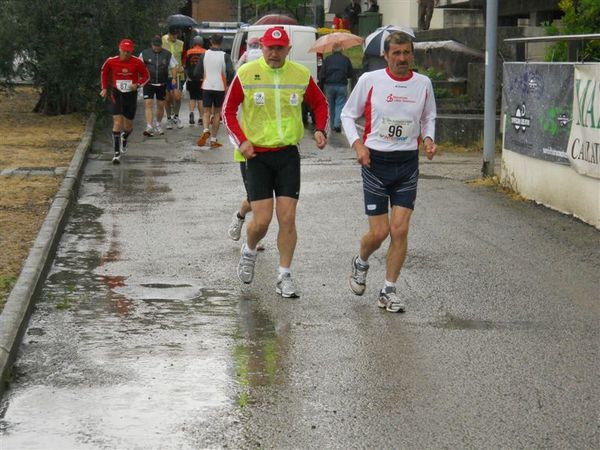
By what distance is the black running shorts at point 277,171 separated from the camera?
937 centimetres

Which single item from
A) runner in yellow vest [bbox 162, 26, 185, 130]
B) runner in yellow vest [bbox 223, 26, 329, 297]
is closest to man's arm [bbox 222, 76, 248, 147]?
runner in yellow vest [bbox 223, 26, 329, 297]

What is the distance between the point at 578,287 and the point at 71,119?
58.7 feet

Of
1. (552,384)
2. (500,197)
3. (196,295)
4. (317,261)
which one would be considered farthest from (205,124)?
(552,384)

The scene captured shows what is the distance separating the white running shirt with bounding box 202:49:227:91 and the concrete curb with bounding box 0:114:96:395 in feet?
19.9

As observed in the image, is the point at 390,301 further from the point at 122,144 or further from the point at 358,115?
the point at 122,144

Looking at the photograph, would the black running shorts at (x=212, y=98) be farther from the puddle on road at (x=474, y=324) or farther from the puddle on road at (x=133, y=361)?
the puddle on road at (x=474, y=324)

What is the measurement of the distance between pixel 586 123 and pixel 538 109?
1719 mm

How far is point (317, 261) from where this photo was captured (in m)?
11.0

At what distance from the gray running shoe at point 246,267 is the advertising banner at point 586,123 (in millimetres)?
4274

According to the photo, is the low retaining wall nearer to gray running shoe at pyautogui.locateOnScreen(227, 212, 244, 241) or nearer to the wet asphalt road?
the wet asphalt road

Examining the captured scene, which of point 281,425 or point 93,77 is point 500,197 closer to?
point 281,425

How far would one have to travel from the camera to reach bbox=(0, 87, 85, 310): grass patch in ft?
36.6

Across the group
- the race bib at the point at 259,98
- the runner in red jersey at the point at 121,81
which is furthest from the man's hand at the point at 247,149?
the runner in red jersey at the point at 121,81

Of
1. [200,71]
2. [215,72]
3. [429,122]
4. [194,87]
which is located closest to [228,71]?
[215,72]
